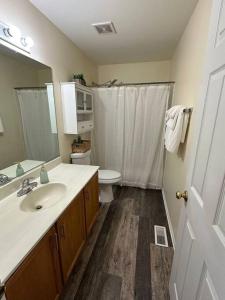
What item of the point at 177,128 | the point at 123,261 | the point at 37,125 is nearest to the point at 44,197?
the point at 37,125

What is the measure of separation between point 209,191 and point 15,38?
165 cm

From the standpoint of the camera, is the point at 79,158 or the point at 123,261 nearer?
the point at 123,261

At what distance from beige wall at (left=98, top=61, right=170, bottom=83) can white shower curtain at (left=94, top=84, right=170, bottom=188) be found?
23.8 inches

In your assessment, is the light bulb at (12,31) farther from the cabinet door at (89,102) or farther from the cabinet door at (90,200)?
the cabinet door at (90,200)

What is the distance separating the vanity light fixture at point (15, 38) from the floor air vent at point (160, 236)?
7.43 feet

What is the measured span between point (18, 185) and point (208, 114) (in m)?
1.45

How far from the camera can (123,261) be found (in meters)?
1.42

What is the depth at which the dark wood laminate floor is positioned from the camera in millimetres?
1187

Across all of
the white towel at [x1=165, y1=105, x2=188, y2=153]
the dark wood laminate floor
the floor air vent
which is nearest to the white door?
the dark wood laminate floor

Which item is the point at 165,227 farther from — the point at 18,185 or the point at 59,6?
the point at 59,6

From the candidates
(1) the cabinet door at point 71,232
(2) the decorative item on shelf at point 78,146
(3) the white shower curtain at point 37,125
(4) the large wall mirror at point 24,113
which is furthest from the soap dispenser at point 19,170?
(2) the decorative item on shelf at point 78,146

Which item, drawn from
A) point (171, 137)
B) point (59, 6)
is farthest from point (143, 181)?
point (59, 6)

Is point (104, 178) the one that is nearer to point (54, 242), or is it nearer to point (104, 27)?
point (54, 242)

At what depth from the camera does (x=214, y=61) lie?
0.67 m
